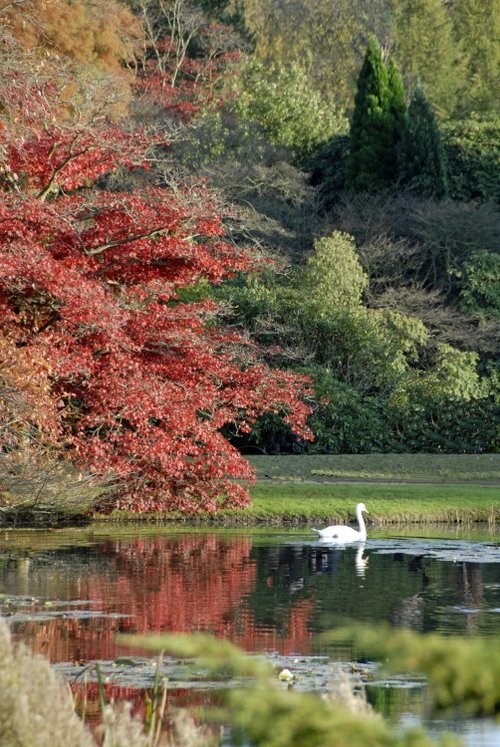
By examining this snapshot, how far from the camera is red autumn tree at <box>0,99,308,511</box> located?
1811 cm

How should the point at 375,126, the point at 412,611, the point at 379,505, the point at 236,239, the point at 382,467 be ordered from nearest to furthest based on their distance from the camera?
the point at 412,611, the point at 379,505, the point at 382,467, the point at 236,239, the point at 375,126

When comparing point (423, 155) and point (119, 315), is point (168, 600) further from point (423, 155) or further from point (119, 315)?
point (423, 155)

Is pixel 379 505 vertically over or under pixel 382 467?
under

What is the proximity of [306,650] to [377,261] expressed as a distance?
23.5 meters

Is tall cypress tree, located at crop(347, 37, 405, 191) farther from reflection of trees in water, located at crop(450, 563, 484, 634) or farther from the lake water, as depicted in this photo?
reflection of trees in water, located at crop(450, 563, 484, 634)

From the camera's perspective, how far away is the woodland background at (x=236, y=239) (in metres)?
18.5

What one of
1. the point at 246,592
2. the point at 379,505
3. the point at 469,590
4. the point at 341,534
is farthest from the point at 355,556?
the point at 379,505

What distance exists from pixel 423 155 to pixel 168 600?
2546cm

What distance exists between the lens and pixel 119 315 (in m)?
17.9

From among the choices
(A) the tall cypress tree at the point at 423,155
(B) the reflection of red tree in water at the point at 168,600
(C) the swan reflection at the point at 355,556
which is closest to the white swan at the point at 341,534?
(C) the swan reflection at the point at 355,556

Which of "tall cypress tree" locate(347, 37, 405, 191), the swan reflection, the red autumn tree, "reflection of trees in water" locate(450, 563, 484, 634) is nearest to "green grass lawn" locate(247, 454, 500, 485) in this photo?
the red autumn tree

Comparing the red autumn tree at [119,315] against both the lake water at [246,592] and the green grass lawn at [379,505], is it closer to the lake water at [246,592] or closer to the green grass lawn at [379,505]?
the green grass lawn at [379,505]

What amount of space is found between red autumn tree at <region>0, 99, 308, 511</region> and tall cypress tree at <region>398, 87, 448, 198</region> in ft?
56.1

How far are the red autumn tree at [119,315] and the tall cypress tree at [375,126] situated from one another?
17641 mm
